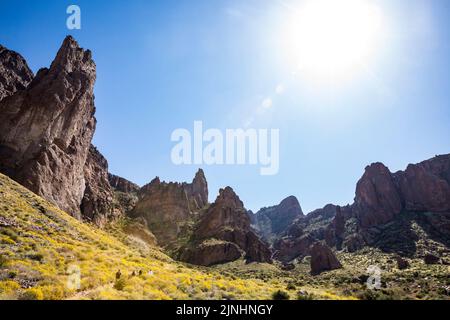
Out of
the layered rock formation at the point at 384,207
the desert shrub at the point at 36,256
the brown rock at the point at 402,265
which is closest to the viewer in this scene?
the desert shrub at the point at 36,256

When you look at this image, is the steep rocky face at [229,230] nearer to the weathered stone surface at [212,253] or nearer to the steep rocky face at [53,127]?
the weathered stone surface at [212,253]

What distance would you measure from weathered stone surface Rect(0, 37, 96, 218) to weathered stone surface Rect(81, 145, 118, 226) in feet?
11.4

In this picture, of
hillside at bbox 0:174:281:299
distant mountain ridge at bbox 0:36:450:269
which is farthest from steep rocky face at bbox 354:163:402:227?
hillside at bbox 0:174:281:299

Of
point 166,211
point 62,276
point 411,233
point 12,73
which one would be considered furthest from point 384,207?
point 12,73

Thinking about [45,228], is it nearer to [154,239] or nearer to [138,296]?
[138,296]

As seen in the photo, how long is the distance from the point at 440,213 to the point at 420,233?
68.2 feet

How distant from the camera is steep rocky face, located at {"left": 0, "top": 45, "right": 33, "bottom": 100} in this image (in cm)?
6949

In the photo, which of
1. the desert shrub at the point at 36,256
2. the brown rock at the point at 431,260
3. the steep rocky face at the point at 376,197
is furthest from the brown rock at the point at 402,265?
the desert shrub at the point at 36,256

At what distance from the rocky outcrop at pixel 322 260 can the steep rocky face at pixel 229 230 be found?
17672 mm

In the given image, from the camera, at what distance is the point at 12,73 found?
7662 centimetres

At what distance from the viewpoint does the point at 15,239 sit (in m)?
21.9

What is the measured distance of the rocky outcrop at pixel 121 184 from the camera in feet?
504

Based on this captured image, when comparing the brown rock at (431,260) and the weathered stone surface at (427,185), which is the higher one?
the weathered stone surface at (427,185)
